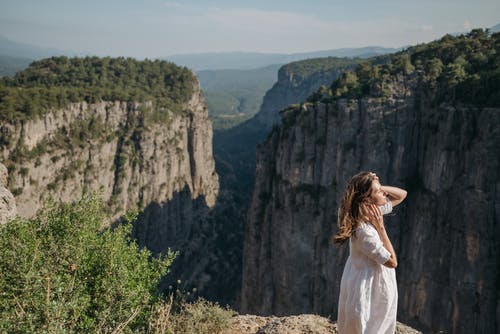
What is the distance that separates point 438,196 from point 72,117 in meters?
46.3

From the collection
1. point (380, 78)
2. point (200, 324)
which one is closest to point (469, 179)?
point (380, 78)

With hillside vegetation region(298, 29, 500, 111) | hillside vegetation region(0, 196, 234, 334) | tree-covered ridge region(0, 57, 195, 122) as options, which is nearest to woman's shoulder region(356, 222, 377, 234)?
hillside vegetation region(0, 196, 234, 334)

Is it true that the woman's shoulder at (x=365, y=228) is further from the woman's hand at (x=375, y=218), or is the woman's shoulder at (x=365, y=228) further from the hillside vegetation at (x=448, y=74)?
the hillside vegetation at (x=448, y=74)

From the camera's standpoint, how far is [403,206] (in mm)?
34594

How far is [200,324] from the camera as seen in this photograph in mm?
11953

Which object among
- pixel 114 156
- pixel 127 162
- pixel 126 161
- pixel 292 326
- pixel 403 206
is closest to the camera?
pixel 292 326

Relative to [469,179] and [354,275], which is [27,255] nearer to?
[354,275]

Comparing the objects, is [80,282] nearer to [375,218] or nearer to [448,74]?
[375,218]

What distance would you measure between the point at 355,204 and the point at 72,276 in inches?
267

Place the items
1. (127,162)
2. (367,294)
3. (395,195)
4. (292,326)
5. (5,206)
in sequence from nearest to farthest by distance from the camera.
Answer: (367,294) → (395,195) → (292,326) → (5,206) → (127,162)

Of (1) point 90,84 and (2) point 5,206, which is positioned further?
(1) point 90,84

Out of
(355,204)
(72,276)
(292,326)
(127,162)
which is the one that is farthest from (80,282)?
(127,162)

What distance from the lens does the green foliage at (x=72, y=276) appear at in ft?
28.2

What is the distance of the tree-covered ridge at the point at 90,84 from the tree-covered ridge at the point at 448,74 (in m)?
33.1
